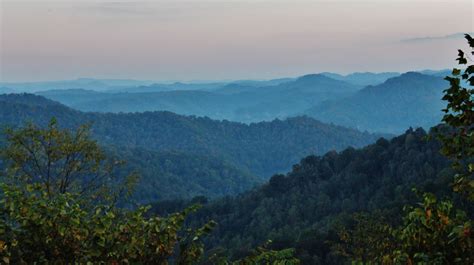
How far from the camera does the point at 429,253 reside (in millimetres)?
14070

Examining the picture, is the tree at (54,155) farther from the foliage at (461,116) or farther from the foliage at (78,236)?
the foliage at (461,116)

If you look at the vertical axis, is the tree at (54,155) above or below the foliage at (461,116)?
below

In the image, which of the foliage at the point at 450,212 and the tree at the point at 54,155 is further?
the tree at the point at 54,155

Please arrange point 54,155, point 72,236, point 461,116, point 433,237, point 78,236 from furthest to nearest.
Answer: point 54,155 < point 433,237 < point 72,236 < point 78,236 < point 461,116

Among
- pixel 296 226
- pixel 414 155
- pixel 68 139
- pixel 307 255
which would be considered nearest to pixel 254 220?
pixel 296 226

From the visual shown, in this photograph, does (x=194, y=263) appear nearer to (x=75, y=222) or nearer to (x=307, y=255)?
Result: (x=75, y=222)

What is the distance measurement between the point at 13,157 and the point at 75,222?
26.2 meters

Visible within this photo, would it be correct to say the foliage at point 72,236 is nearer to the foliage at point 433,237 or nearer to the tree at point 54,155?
the foliage at point 433,237

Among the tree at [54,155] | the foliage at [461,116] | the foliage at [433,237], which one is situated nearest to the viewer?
the foliage at [461,116]

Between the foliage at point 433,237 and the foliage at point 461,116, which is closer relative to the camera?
the foliage at point 461,116

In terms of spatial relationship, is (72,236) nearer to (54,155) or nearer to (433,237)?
(433,237)

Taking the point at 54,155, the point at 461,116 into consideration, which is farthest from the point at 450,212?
the point at 54,155

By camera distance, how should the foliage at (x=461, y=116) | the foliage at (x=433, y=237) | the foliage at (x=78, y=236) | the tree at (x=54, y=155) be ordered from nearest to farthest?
the foliage at (x=461, y=116)
the foliage at (x=78, y=236)
the foliage at (x=433, y=237)
the tree at (x=54, y=155)

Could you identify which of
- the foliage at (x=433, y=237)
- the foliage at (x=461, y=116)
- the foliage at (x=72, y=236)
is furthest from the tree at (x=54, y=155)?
the foliage at (x=461, y=116)
